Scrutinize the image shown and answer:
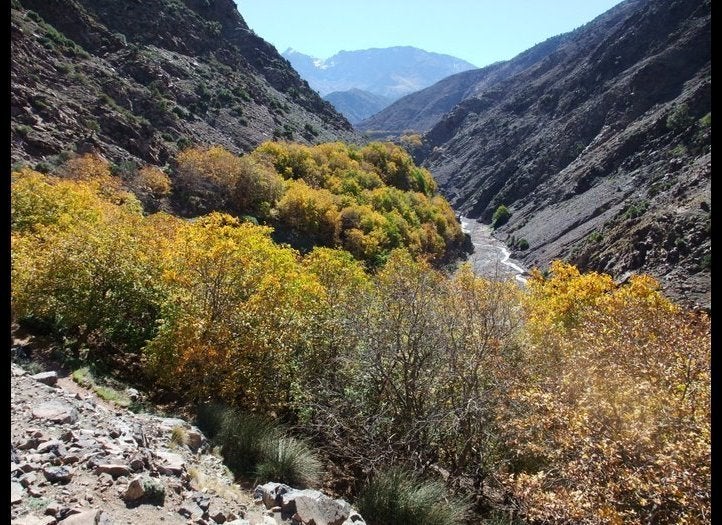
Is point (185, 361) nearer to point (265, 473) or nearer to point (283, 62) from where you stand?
point (265, 473)

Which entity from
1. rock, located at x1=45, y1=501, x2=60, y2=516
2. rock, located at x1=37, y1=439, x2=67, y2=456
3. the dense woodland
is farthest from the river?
rock, located at x1=45, y1=501, x2=60, y2=516

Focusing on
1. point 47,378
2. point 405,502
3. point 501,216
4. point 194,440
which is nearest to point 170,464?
point 194,440

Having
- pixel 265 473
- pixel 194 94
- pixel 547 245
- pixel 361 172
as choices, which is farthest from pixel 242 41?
pixel 265 473

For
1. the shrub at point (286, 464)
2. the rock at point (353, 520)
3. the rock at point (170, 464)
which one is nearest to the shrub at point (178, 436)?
the rock at point (170, 464)

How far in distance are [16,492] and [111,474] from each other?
144cm

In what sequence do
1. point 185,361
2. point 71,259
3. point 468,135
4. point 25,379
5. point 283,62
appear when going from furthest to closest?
point 468,135 → point 283,62 → point 185,361 → point 71,259 → point 25,379

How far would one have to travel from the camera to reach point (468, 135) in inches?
6673

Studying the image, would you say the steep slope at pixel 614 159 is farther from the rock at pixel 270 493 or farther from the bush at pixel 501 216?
the rock at pixel 270 493

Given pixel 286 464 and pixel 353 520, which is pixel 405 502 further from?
pixel 286 464

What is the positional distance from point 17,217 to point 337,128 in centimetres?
8655

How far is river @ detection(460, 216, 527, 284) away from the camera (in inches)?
2933

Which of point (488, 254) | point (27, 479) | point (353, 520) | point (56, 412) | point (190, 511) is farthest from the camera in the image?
point (488, 254)

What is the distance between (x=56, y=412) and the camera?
30.1 ft

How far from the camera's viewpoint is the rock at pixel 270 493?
33.7 ft
